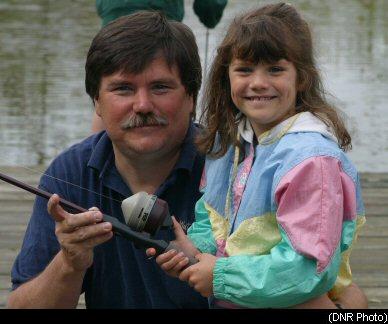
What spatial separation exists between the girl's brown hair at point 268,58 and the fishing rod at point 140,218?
321 millimetres

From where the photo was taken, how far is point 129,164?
331 centimetres

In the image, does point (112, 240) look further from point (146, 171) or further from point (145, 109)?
point (145, 109)

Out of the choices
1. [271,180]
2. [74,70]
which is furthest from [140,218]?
[74,70]

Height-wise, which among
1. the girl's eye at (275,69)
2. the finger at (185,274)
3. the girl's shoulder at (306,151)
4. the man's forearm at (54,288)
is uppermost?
the girl's eye at (275,69)

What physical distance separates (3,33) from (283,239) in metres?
8.73

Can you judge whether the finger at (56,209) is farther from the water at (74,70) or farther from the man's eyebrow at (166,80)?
the water at (74,70)

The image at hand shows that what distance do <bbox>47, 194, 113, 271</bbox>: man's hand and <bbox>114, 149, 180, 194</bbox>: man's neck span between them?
0.46m

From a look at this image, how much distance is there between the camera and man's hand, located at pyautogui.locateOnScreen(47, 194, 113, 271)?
2.79 m

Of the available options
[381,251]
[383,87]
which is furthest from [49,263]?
[383,87]

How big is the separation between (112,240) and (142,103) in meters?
0.40

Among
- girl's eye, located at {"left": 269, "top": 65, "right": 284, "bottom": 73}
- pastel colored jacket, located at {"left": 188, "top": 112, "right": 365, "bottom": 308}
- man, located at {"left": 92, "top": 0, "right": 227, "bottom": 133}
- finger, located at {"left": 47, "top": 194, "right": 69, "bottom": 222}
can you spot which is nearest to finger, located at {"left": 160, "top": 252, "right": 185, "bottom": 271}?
pastel colored jacket, located at {"left": 188, "top": 112, "right": 365, "bottom": 308}

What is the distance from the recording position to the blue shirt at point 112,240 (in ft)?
10.6

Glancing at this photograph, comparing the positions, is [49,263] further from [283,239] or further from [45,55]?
[45,55]

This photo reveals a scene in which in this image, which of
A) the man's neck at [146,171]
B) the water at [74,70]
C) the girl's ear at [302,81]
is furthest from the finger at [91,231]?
the water at [74,70]
